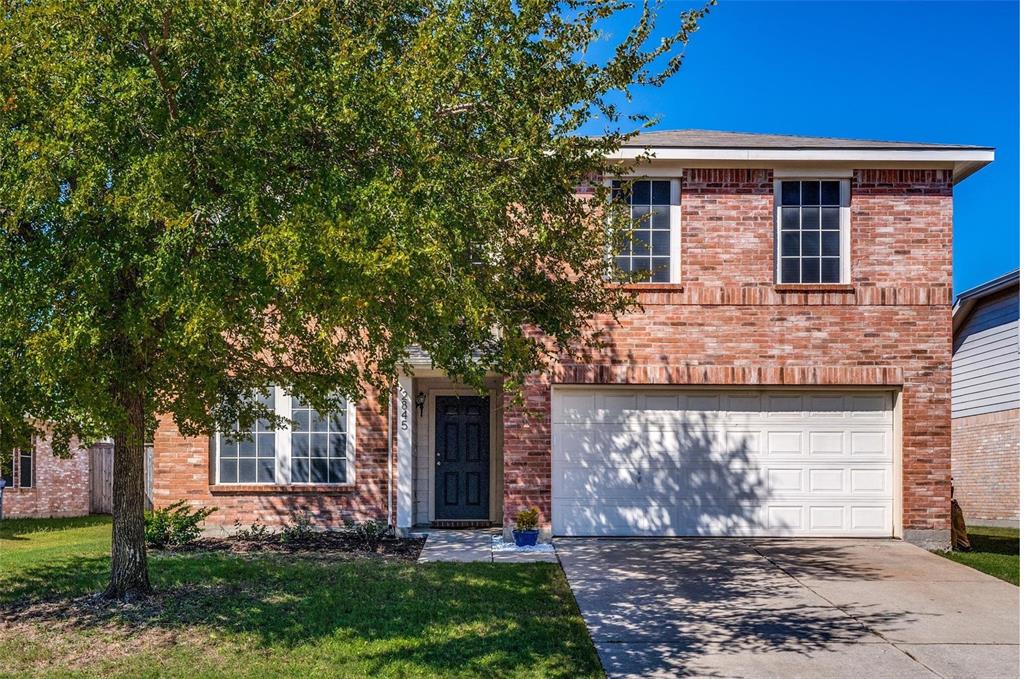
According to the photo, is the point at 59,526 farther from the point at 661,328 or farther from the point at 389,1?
the point at 389,1

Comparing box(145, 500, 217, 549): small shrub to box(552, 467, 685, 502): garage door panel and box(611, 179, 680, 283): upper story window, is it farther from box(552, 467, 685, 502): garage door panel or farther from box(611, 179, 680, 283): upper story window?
box(611, 179, 680, 283): upper story window

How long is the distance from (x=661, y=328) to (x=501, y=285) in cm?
542

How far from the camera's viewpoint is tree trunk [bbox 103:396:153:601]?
9.23 meters

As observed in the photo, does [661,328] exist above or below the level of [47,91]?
below

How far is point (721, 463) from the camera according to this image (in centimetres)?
1388

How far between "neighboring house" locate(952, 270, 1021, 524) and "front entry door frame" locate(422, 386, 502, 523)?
10.8 m

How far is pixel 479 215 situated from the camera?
24.4 ft

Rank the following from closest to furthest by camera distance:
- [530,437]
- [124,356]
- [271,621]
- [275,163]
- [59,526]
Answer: [275,163]
[124,356]
[271,621]
[530,437]
[59,526]

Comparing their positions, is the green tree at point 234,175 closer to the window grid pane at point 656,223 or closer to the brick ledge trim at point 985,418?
the window grid pane at point 656,223

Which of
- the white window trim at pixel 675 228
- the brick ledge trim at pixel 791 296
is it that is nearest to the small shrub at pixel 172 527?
the brick ledge trim at pixel 791 296

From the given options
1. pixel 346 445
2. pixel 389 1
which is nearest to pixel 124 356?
pixel 389 1

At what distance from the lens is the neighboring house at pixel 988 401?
1945cm

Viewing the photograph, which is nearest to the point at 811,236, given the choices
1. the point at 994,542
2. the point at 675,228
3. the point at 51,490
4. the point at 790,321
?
A: the point at 790,321

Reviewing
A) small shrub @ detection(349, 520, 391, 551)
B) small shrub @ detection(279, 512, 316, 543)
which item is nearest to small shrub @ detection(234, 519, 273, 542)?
small shrub @ detection(279, 512, 316, 543)
